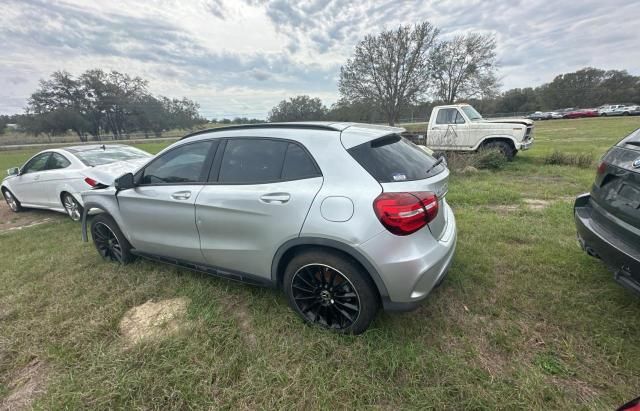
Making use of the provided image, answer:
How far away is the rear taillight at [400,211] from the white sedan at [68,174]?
419 centimetres

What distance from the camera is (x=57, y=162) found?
17.7ft

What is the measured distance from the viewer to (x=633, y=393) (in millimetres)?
1688

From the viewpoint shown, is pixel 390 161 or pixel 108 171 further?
pixel 108 171

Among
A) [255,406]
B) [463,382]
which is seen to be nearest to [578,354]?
[463,382]

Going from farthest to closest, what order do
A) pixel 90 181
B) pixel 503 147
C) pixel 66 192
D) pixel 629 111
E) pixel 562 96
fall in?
pixel 562 96 → pixel 629 111 → pixel 503 147 → pixel 66 192 → pixel 90 181

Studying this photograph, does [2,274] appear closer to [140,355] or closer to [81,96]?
[140,355]

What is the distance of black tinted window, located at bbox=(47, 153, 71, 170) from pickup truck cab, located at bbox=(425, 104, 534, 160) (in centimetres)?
921

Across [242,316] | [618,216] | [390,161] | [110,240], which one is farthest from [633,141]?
[110,240]

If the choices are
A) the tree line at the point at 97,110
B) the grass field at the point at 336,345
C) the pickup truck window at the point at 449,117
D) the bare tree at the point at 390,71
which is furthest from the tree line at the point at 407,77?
the tree line at the point at 97,110

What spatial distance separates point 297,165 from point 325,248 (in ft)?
2.23

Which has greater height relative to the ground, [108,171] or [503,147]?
[108,171]

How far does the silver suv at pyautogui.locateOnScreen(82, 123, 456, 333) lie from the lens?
6.36 ft

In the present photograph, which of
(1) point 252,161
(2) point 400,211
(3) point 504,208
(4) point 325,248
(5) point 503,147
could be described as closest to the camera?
(2) point 400,211

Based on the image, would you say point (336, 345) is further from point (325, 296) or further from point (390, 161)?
point (390, 161)
